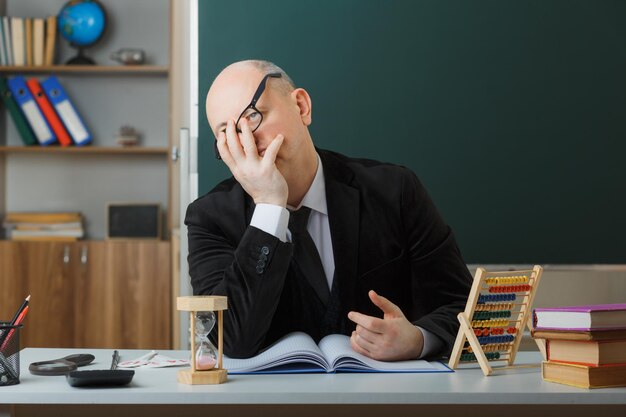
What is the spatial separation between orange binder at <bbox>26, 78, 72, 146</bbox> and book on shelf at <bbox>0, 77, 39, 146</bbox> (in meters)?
0.11

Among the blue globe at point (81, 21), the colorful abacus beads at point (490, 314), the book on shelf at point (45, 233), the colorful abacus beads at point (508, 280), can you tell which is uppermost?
the blue globe at point (81, 21)

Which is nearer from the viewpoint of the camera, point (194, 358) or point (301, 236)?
point (194, 358)

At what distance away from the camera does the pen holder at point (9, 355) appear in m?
1.32

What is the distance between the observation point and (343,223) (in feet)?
6.24

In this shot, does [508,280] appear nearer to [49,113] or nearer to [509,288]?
[509,288]

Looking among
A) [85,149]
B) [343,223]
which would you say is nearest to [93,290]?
[85,149]

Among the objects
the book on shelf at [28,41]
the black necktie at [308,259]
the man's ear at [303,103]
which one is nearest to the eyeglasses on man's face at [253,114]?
the man's ear at [303,103]

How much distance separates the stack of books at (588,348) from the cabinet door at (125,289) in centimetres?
333

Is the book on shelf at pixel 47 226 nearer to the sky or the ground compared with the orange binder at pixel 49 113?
nearer to the ground

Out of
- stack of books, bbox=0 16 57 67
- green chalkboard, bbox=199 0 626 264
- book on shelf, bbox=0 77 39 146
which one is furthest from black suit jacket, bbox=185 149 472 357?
stack of books, bbox=0 16 57 67

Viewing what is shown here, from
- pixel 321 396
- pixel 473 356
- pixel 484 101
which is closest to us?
pixel 321 396

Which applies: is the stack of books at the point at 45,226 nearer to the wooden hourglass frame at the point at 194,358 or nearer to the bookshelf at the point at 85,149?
the bookshelf at the point at 85,149

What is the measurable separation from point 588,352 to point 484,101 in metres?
2.01

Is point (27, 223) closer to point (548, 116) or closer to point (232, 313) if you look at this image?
point (548, 116)
